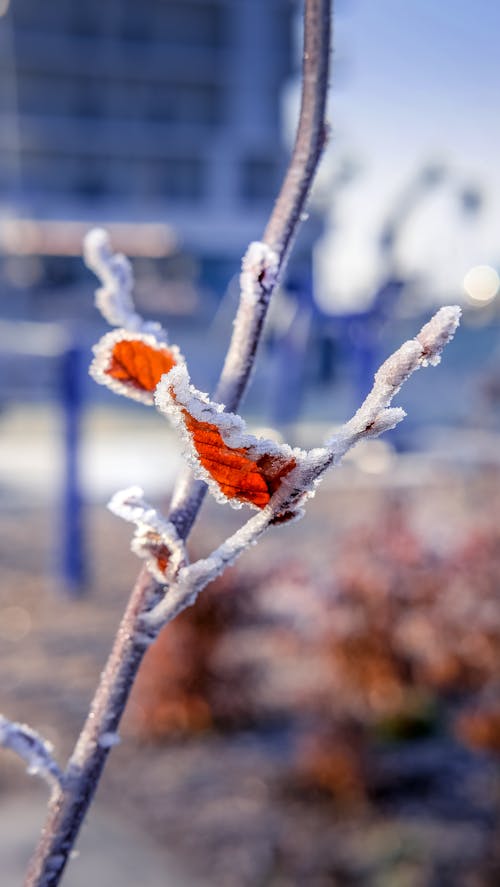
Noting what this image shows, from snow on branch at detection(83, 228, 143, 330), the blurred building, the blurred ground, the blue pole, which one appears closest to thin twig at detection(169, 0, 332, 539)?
snow on branch at detection(83, 228, 143, 330)

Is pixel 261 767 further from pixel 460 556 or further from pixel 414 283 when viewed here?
pixel 414 283

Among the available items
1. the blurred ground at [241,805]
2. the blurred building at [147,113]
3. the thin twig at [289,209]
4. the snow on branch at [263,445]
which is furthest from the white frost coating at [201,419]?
the blurred building at [147,113]

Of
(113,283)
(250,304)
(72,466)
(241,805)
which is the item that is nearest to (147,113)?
(72,466)

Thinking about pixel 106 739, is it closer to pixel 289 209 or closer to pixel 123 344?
pixel 123 344

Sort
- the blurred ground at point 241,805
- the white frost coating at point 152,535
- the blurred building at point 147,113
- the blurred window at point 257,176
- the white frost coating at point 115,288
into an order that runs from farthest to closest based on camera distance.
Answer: the blurred window at point 257,176, the blurred building at point 147,113, the blurred ground at point 241,805, the white frost coating at point 115,288, the white frost coating at point 152,535

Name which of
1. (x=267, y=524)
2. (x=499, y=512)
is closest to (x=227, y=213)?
(x=499, y=512)

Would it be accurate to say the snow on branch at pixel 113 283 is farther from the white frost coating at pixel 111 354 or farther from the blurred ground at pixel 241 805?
the blurred ground at pixel 241 805
